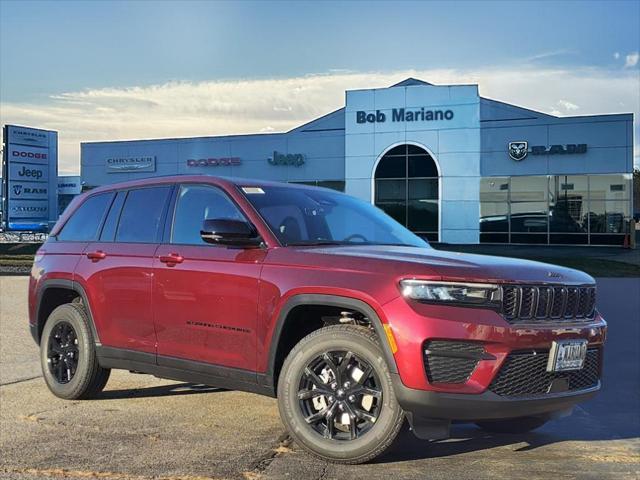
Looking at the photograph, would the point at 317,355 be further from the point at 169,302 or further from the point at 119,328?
the point at 119,328

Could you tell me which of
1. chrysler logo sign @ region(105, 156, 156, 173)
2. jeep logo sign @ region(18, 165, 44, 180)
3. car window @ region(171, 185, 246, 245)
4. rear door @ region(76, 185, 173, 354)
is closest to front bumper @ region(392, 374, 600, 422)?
car window @ region(171, 185, 246, 245)

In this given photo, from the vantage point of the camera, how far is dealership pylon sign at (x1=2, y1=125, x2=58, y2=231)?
128 feet

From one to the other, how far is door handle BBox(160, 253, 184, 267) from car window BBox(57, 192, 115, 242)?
1.19 meters

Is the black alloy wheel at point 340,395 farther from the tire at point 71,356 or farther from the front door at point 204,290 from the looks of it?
the tire at point 71,356

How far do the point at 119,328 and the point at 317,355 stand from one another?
78.0 inches

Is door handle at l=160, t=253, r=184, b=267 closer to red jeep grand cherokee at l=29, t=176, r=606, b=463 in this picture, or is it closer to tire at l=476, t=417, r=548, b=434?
red jeep grand cherokee at l=29, t=176, r=606, b=463

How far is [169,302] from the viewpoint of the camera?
5.07m

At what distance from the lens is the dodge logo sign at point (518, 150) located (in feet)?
117

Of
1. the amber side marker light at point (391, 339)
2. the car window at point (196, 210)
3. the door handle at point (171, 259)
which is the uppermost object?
the car window at point (196, 210)

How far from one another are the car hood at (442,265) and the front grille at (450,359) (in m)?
0.38

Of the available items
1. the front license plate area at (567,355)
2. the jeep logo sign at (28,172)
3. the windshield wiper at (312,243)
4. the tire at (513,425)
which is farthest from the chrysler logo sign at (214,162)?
the front license plate area at (567,355)

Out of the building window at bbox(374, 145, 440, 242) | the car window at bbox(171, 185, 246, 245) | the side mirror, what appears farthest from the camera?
the building window at bbox(374, 145, 440, 242)

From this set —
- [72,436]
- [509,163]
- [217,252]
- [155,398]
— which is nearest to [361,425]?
[217,252]

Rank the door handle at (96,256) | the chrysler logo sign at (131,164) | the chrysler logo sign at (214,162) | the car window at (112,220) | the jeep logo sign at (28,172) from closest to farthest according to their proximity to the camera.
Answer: the door handle at (96,256) → the car window at (112,220) → the jeep logo sign at (28,172) → the chrysler logo sign at (214,162) → the chrysler logo sign at (131,164)
